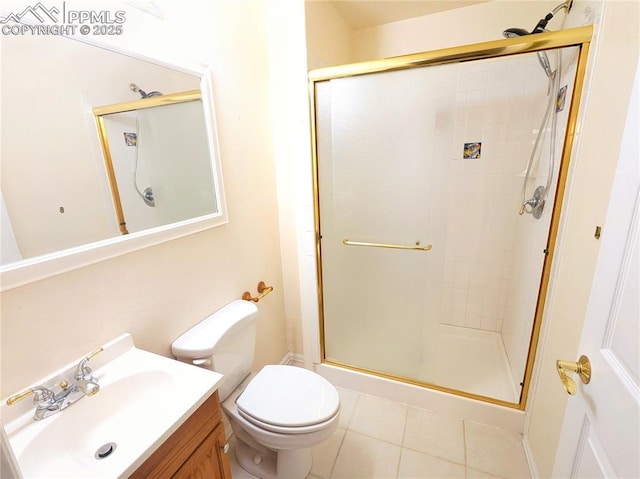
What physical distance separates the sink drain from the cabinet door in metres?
0.18

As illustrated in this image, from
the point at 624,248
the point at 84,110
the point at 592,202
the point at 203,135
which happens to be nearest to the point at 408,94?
the point at 592,202

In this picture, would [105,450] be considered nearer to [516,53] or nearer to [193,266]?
[193,266]

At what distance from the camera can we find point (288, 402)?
3.92 feet

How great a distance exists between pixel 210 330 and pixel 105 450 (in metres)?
0.49

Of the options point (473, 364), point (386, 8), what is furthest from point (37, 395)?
point (386, 8)

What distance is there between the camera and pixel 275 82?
1.61 meters

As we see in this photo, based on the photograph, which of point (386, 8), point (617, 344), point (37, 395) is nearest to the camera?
point (617, 344)

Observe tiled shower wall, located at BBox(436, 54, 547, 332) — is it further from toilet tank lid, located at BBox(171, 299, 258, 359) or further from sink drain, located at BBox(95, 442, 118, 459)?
sink drain, located at BBox(95, 442, 118, 459)

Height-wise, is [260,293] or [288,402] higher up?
[260,293]

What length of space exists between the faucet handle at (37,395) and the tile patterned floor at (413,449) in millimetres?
1006

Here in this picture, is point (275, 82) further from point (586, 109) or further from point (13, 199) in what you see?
point (586, 109)

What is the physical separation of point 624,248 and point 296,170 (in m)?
1.40

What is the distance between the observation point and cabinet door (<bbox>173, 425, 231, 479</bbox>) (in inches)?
32.3

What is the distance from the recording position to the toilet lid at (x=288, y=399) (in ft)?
3.70
